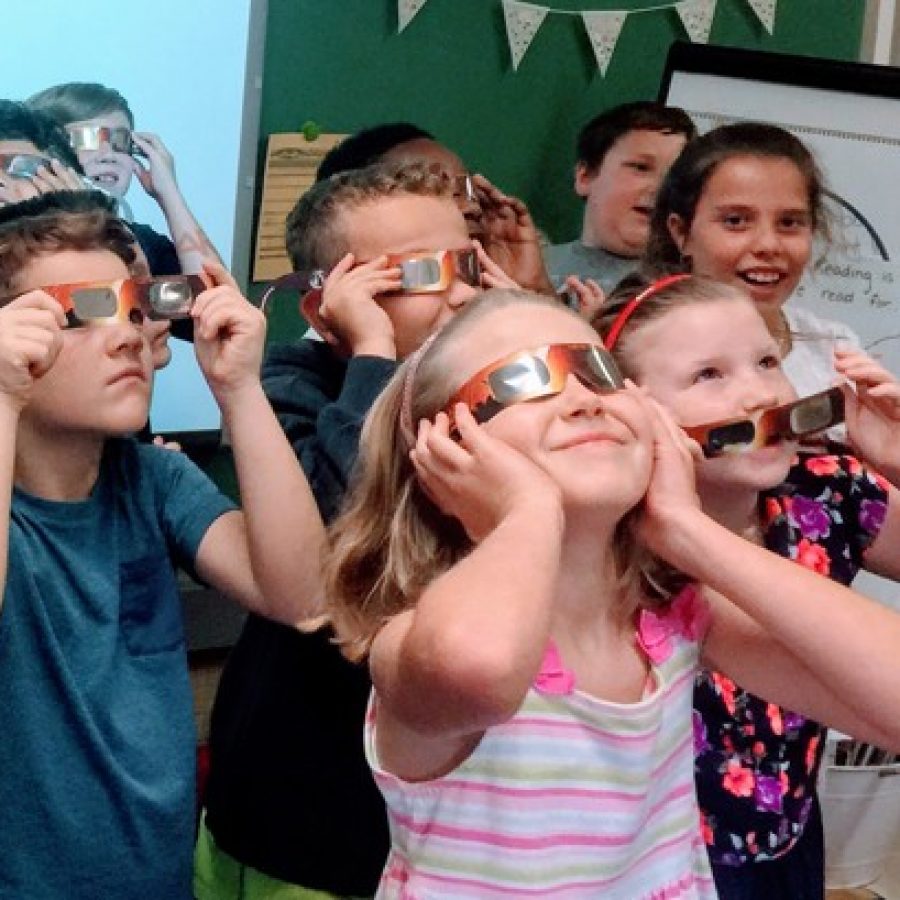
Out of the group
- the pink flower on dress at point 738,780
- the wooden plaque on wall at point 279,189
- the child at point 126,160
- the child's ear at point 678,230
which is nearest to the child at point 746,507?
the pink flower on dress at point 738,780

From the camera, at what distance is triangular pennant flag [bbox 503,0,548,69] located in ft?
8.01

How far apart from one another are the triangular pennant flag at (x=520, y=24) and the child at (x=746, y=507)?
131 cm

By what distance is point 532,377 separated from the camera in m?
0.97

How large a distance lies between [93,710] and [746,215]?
3.40 feet

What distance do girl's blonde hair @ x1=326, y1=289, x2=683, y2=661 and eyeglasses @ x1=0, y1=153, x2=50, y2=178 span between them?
0.69 m

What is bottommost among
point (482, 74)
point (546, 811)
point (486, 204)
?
point (546, 811)

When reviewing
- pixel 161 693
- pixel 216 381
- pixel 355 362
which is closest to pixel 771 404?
pixel 355 362

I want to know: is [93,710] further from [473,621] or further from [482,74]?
[482,74]

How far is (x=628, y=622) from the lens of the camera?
107cm

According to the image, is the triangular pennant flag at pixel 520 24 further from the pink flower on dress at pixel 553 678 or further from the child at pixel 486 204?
the pink flower on dress at pixel 553 678

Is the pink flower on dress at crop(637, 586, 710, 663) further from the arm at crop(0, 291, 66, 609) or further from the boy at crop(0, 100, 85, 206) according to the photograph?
the boy at crop(0, 100, 85, 206)

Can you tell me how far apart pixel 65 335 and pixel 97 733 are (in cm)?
34

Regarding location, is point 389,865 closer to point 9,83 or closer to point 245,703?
point 245,703

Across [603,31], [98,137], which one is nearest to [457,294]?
[98,137]
